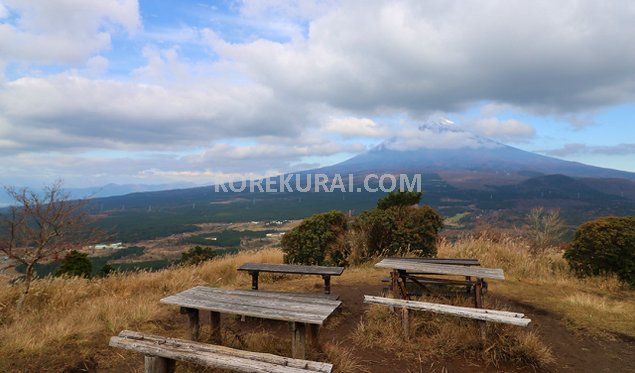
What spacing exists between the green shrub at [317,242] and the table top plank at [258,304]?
17.3ft

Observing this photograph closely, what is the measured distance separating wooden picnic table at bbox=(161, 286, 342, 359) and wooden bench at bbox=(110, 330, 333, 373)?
0.46 m

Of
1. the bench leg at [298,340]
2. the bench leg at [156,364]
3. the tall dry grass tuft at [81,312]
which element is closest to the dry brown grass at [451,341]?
the bench leg at [298,340]

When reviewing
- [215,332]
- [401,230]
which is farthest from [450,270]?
[401,230]

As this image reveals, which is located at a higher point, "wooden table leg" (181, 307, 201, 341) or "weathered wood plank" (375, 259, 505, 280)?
"weathered wood plank" (375, 259, 505, 280)

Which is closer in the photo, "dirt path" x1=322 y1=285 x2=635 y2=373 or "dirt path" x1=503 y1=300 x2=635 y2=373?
"dirt path" x1=322 y1=285 x2=635 y2=373

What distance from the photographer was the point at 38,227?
5.60 meters

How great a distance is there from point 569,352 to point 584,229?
4973 mm

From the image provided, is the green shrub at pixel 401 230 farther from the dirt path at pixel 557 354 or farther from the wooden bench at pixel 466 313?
the wooden bench at pixel 466 313

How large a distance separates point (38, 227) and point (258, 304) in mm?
4192

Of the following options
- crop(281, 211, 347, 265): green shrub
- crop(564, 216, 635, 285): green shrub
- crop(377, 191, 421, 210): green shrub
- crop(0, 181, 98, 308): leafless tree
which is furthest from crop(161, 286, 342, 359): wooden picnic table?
crop(564, 216, 635, 285): green shrub

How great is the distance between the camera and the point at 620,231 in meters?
7.57

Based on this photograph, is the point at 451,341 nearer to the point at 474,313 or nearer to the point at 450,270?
the point at 474,313

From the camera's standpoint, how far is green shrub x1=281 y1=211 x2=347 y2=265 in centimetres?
979

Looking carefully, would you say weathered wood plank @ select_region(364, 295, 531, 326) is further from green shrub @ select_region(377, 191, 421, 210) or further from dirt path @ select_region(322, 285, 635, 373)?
green shrub @ select_region(377, 191, 421, 210)
